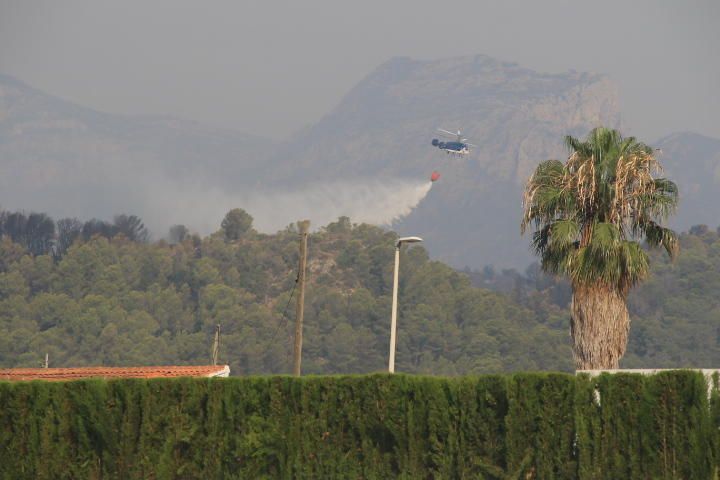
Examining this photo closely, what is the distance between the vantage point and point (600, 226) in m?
36.7

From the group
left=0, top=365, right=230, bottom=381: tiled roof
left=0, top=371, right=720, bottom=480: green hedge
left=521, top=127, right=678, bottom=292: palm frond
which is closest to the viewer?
left=0, top=371, right=720, bottom=480: green hedge

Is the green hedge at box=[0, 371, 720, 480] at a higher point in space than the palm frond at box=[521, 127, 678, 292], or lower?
lower

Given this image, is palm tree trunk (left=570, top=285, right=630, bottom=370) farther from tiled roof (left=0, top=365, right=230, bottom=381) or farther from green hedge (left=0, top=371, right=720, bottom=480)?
tiled roof (left=0, top=365, right=230, bottom=381)

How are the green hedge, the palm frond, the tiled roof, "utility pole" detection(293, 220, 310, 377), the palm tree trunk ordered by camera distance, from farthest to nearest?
the tiled roof, "utility pole" detection(293, 220, 310, 377), the palm frond, the palm tree trunk, the green hedge

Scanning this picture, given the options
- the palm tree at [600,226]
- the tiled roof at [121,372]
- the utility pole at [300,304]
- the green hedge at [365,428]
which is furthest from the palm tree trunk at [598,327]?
the tiled roof at [121,372]

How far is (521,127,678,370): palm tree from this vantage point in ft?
119

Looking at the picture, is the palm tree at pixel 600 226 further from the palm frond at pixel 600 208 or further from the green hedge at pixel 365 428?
the green hedge at pixel 365 428

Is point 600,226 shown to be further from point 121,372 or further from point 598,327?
point 121,372

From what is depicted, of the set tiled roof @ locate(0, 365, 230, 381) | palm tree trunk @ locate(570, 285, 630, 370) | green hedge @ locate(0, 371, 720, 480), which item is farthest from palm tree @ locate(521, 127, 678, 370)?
tiled roof @ locate(0, 365, 230, 381)

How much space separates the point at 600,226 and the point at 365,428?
1072 cm

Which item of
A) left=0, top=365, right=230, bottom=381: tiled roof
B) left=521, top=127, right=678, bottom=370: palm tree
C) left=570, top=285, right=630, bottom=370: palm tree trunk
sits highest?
left=521, top=127, right=678, bottom=370: palm tree

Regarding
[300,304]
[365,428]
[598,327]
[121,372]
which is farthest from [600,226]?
[121,372]

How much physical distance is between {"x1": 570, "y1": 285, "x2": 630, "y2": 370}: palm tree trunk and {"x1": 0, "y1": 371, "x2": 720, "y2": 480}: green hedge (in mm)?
7783

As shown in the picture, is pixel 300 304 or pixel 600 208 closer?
pixel 600 208
